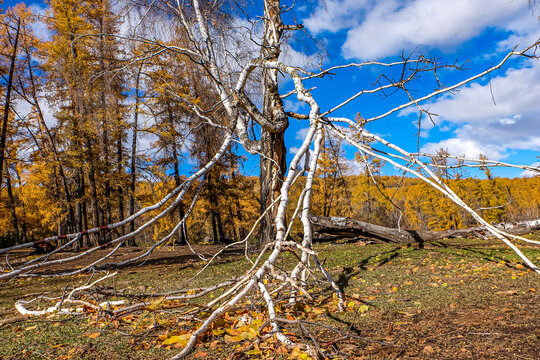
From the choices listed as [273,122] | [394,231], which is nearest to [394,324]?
[273,122]

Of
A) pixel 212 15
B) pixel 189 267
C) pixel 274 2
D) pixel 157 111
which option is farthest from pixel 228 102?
pixel 157 111

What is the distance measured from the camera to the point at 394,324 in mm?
2318

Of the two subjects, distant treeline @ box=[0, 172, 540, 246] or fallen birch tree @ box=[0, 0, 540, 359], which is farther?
distant treeline @ box=[0, 172, 540, 246]

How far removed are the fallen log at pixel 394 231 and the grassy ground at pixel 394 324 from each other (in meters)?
2.39

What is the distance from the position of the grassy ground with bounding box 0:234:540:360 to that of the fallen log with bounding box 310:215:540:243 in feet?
7.84

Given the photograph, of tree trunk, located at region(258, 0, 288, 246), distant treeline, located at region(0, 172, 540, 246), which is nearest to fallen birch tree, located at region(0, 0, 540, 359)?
tree trunk, located at region(258, 0, 288, 246)

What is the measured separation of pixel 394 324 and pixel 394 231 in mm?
5161

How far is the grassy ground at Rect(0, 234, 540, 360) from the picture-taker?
1.87m

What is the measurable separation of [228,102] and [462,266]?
445cm

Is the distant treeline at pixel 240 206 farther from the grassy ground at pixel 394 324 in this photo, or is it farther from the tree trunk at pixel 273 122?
the grassy ground at pixel 394 324

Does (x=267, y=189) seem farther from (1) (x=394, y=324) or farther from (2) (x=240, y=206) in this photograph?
(2) (x=240, y=206)

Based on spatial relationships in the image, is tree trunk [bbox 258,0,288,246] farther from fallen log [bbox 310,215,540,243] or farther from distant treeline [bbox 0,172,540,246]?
distant treeline [bbox 0,172,540,246]

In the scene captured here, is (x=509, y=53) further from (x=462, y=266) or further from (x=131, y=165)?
(x=131, y=165)

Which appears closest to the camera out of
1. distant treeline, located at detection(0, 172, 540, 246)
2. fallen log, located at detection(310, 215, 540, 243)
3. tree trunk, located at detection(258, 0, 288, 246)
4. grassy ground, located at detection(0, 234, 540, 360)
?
grassy ground, located at detection(0, 234, 540, 360)
